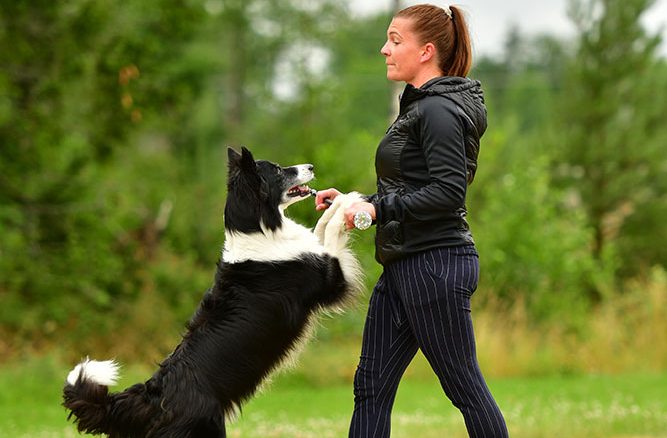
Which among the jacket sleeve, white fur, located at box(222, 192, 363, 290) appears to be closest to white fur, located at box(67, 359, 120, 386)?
white fur, located at box(222, 192, 363, 290)

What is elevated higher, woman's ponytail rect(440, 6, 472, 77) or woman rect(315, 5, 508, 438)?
woman's ponytail rect(440, 6, 472, 77)

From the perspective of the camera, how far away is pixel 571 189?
20859 millimetres

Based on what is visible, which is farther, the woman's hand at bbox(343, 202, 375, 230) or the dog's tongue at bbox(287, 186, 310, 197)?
the dog's tongue at bbox(287, 186, 310, 197)

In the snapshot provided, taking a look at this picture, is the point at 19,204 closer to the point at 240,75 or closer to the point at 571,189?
the point at 571,189

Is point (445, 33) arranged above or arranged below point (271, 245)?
above

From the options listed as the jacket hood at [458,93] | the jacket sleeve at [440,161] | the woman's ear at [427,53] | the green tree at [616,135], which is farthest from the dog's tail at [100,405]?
the green tree at [616,135]

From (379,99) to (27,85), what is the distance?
89.7 feet

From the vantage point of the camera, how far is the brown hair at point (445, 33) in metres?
3.88

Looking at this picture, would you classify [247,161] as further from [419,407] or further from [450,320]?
[419,407]

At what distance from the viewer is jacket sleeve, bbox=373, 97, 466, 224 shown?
366cm

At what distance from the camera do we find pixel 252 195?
457cm

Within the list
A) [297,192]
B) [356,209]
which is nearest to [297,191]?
[297,192]

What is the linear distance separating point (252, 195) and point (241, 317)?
2.03 ft

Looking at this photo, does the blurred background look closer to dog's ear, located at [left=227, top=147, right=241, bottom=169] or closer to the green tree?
the green tree
